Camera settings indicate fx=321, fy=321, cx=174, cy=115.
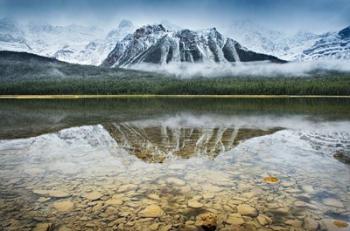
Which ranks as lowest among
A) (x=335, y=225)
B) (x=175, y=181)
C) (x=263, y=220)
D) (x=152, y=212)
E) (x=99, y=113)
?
(x=99, y=113)

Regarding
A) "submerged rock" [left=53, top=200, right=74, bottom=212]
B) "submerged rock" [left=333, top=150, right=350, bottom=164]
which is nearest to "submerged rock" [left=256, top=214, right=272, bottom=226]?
"submerged rock" [left=53, top=200, right=74, bottom=212]

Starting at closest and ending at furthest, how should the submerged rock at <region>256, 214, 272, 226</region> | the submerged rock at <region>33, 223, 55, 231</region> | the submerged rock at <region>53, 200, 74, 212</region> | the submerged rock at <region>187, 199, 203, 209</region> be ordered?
the submerged rock at <region>33, 223, 55, 231</region> → the submerged rock at <region>256, 214, 272, 226</region> → the submerged rock at <region>53, 200, 74, 212</region> → the submerged rock at <region>187, 199, 203, 209</region>

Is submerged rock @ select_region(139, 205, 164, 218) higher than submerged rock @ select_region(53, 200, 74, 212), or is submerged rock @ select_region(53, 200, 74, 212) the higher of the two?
submerged rock @ select_region(139, 205, 164, 218)

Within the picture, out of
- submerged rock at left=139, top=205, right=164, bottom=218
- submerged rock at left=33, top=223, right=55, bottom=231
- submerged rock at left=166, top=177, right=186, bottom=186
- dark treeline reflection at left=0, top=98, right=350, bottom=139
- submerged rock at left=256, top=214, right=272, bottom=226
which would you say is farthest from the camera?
dark treeline reflection at left=0, top=98, right=350, bottom=139

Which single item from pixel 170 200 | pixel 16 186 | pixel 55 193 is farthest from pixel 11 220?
pixel 170 200

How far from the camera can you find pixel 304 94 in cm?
14225

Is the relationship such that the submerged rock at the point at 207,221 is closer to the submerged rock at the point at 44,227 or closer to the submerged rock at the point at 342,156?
the submerged rock at the point at 44,227

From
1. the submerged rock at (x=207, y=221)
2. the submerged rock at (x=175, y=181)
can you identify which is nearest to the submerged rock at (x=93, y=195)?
the submerged rock at (x=175, y=181)

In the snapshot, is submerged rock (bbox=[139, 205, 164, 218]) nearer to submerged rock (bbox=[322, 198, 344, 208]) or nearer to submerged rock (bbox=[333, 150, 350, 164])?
submerged rock (bbox=[322, 198, 344, 208])

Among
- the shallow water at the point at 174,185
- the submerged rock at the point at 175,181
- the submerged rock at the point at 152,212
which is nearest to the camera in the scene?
the shallow water at the point at 174,185

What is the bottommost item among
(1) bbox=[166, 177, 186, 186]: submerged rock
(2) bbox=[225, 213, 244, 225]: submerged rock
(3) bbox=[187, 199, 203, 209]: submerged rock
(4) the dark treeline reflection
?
(4) the dark treeline reflection

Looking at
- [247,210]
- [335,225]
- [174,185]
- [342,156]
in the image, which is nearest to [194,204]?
[247,210]

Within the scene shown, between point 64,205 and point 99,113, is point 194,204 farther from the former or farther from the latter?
point 99,113

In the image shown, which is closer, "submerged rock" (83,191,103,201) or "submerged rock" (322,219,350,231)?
"submerged rock" (322,219,350,231)
